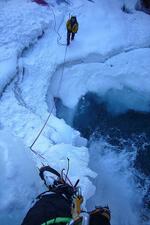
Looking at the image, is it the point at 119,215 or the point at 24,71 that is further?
the point at 24,71

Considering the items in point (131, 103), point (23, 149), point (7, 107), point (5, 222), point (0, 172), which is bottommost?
point (5, 222)

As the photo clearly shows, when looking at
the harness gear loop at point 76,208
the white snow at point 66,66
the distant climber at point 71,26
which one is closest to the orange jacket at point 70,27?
the distant climber at point 71,26

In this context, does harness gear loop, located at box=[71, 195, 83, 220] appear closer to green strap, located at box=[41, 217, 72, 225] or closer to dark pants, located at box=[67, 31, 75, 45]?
green strap, located at box=[41, 217, 72, 225]

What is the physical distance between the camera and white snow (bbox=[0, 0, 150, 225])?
5.26m

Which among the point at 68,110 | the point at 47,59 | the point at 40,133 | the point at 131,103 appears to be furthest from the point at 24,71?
the point at 131,103

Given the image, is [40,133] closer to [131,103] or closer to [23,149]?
[23,149]

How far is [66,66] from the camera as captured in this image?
24.3 ft

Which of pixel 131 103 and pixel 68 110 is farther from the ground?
pixel 131 103

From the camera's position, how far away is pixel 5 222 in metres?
3.38

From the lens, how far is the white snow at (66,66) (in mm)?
5257

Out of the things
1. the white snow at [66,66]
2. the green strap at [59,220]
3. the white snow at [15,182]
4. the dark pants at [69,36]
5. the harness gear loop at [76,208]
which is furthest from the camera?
the dark pants at [69,36]

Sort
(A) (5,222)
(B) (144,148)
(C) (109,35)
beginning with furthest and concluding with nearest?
(C) (109,35)
(B) (144,148)
(A) (5,222)

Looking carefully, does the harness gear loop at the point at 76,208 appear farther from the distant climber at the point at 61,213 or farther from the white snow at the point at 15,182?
the white snow at the point at 15,182

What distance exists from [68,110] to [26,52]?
1.81m
